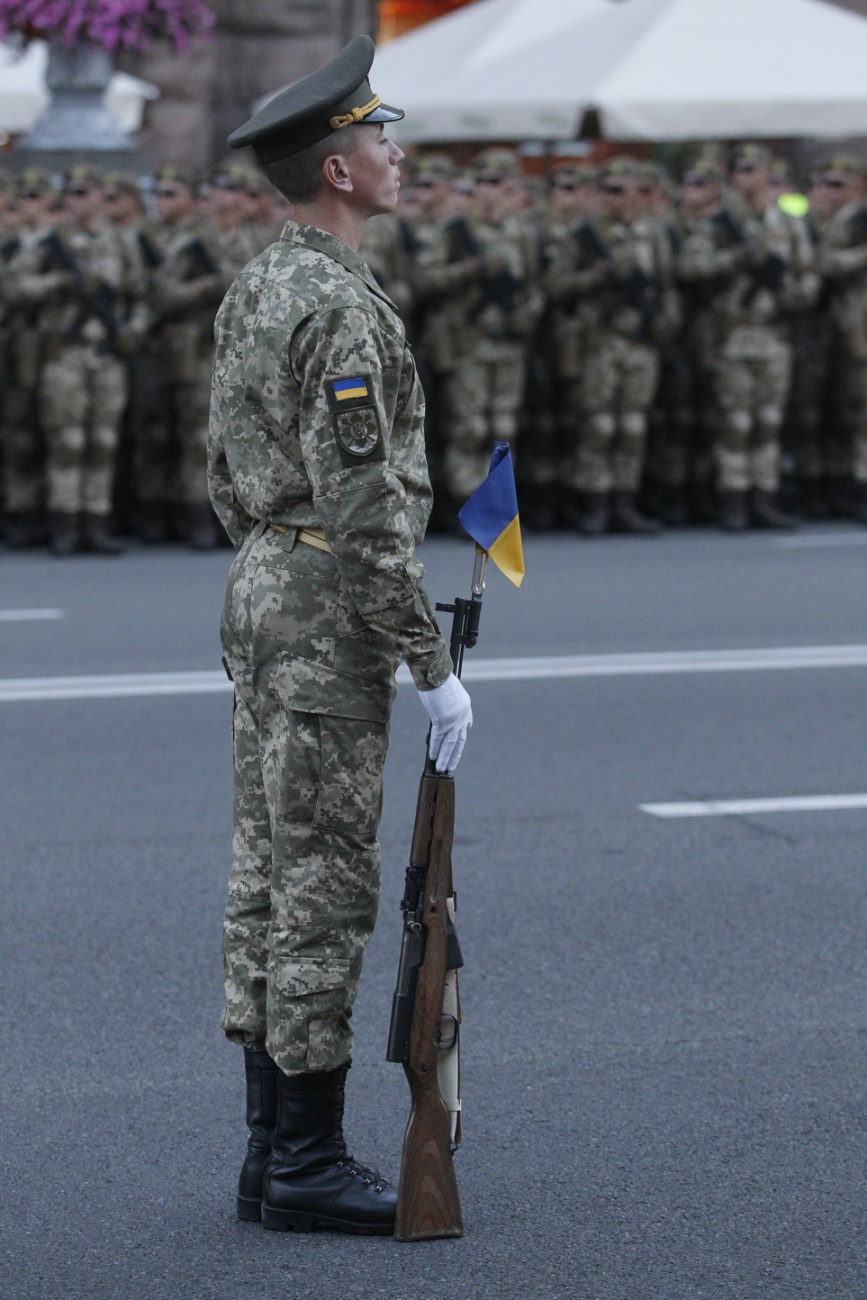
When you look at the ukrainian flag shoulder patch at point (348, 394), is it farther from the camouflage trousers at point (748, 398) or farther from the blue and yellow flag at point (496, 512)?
the camouflage trousers at point (748, 398)

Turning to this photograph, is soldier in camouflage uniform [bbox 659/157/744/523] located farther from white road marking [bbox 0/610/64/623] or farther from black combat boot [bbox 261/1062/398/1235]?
black combat boot [bbox 261/1062/398/1235]

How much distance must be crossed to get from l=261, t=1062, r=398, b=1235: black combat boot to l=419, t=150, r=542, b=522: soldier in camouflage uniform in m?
9.56

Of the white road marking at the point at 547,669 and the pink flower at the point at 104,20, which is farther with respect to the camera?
the pink flower at the point at 104,20

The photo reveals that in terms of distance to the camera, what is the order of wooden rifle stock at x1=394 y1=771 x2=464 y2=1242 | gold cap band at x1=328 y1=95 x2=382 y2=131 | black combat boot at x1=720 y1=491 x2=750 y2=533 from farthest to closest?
black combat boot at x1=720 y1=491 x2=750 y2=533, wooden rifle stock at x1=394 y1=771 x2=464 y2=1242, gold cap band at x1=328 y1=95 x2=382 y2=131

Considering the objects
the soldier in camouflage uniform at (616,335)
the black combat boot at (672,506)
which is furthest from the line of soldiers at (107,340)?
the black combat boot at (672,506)

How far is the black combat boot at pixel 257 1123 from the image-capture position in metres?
3.69

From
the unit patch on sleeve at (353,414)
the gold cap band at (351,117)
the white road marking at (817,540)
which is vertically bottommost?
the white road marking at (817,540)

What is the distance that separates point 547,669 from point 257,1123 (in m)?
5.00

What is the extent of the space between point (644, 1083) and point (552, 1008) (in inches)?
18.5

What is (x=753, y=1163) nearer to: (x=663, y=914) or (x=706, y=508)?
(x=663, y=914)

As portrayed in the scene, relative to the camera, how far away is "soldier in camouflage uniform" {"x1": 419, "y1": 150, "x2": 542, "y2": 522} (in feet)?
41.9

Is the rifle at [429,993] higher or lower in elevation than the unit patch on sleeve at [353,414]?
lower

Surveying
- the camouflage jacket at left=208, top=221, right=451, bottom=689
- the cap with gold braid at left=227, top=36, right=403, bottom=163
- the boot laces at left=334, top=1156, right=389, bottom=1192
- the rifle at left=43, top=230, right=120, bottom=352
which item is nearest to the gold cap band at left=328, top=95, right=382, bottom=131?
the cap with gold braid at left=227, top=36, right=403, bottom=163

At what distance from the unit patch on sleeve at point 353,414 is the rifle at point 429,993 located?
1.11 feet
